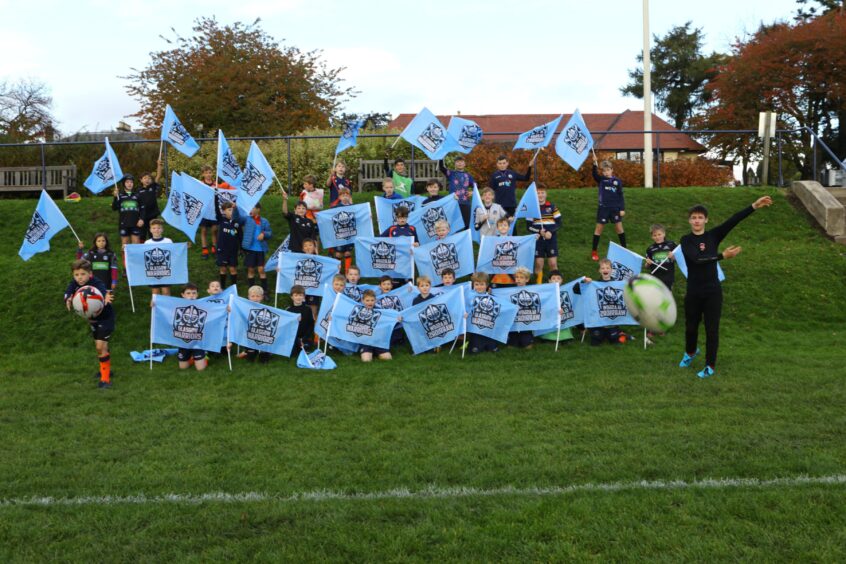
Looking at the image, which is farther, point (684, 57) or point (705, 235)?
point (684, 57)

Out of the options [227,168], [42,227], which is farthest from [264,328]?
[42,227]

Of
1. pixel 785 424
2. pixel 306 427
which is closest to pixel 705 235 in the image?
pixel 785 424

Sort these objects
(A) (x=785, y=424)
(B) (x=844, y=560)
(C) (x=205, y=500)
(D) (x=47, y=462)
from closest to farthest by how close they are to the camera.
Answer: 1. (B) (x=844, y=560)
2. (C) (x=205, y=500)
3. (D) (x=47, y=462)
4. (A) (x=785, y=424)

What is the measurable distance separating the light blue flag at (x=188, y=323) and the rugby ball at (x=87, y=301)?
4.75ft

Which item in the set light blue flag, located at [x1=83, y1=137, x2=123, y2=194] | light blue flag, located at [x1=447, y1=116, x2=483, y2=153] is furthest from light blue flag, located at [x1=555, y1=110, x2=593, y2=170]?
light blue flag, located at [x1=83, y1=137, x2=123, y2=194]

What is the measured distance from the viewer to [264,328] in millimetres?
10945

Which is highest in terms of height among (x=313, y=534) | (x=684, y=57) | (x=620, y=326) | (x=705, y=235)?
(x=684, y=57)

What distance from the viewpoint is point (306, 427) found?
24.7 ft

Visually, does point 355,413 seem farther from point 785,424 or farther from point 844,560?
point 844,560

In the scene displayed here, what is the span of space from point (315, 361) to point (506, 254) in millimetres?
3963

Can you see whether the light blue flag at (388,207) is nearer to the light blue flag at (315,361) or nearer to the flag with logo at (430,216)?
the flag with logo at (430,216)

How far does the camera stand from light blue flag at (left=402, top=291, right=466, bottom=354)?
11.0 meters

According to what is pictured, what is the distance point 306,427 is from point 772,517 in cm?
440

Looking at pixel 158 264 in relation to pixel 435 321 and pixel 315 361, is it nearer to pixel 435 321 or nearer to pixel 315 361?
pixel 315 361
